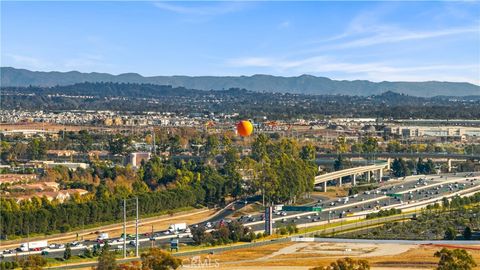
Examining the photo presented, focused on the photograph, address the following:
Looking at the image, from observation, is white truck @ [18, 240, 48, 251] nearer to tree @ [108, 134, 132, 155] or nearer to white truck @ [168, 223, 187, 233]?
white truck @ [168, 223, 187, 233]

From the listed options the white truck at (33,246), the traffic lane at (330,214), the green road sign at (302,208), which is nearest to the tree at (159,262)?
the white truck at (33,246)

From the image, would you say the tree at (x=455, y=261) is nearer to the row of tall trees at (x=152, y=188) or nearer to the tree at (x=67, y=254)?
the tree at (x=67, y=254)

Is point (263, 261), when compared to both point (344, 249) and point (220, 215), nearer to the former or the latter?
point (344, 249)

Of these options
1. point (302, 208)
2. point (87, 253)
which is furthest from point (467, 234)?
point (87, 253)

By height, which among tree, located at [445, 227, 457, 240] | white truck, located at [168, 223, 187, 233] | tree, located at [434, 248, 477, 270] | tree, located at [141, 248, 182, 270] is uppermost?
tree, located at [434, 248, 477, 270]

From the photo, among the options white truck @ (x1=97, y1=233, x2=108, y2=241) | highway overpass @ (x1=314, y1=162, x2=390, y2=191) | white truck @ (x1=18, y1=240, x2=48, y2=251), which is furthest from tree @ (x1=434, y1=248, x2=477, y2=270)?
highway overpass @ (x1=314, y1=162, x2=390, y2=191)

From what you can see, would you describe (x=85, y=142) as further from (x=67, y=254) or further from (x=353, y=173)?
(x=67, y=254)
